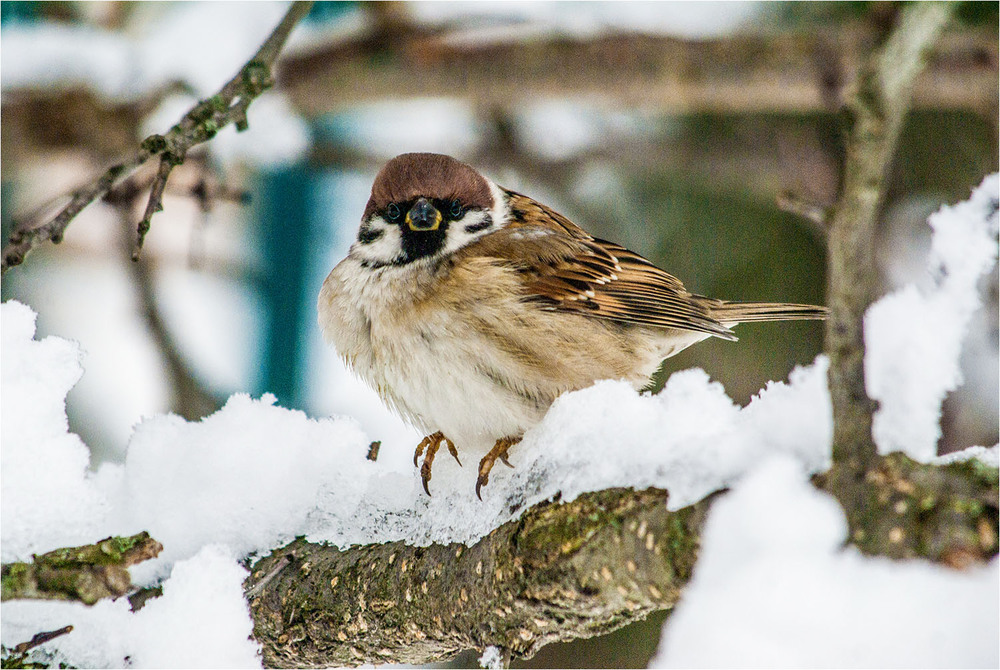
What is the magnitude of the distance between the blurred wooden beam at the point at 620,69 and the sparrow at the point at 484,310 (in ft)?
2.95

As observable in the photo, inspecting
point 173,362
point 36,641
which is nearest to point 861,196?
point 36,641

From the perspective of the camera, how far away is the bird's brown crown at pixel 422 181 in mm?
2625

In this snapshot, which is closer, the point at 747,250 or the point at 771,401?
the point at 771,401

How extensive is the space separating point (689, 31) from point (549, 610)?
3.05 m

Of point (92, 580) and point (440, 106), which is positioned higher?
point (440, 106)

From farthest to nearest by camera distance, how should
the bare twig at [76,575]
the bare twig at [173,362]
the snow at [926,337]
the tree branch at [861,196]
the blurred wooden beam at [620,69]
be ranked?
the bare twig at [173,362] → the blurred wooden beam at [620,69] → the bare twig at [76,575] → the snow at [926,337] → the tree branch at [861,196]

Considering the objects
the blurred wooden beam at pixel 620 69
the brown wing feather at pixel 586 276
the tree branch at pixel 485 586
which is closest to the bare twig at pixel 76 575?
the tree branch at pixel 485 586

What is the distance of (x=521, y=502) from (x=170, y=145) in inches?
35.5

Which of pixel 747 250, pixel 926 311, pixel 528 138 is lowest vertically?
pixel 926 311

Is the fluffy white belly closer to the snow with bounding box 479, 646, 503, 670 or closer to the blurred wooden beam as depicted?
the snow with bounding box 479, 646, 503, 670

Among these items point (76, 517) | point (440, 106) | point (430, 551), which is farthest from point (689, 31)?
point (76, 517)

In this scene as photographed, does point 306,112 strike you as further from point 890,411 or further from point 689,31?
point 890,411

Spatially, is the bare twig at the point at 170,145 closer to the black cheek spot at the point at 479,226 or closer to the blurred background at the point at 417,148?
the black cheek spot at the point at 479,226

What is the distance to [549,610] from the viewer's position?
4.81ft
